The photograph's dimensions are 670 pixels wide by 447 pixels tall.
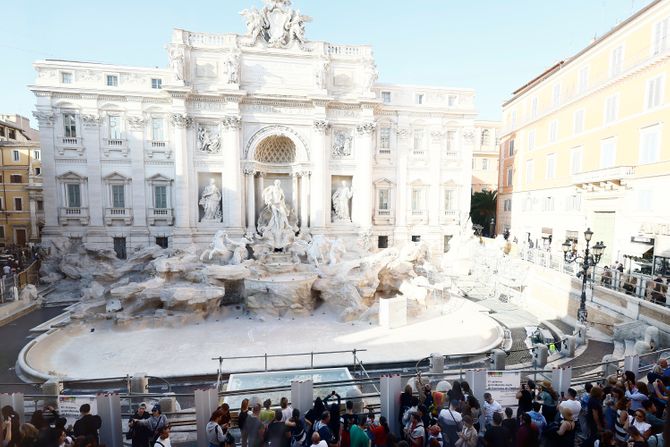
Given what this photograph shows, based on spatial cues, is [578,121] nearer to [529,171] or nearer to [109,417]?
[529,171]

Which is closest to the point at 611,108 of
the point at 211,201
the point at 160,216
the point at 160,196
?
the point at 211,201

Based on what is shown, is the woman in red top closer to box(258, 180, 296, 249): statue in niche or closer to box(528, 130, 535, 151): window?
box(258, 180, 296, 249): statue in niche

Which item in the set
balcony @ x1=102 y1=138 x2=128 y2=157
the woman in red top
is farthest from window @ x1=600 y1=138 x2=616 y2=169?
balcony @ x1=102 y1=138 x2=128 y2=157

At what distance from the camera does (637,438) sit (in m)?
4.63

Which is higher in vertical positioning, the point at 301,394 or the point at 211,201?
the point at 211,201

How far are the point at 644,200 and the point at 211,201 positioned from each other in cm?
2430

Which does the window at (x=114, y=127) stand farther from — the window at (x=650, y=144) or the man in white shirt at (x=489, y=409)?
the window at (x=650, y=144)

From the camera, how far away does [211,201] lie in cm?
2350

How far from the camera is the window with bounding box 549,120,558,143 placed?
979 inches

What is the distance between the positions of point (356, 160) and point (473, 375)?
20126mm

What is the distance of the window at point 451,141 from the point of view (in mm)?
27250

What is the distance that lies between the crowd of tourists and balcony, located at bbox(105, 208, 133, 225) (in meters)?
19.9

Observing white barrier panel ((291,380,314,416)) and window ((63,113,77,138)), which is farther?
window ((63,113,77,138))

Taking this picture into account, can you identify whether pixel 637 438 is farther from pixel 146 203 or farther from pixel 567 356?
pixel 146 203
